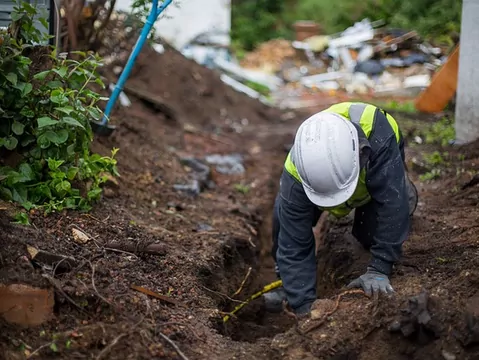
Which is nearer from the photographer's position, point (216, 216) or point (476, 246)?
point (476, 246)

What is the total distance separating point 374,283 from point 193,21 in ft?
39.4

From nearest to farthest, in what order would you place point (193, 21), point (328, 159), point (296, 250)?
point (328, 159) → point (296, 250) → point (193, 21)

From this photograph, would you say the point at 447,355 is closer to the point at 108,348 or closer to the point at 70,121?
the point at 108,348

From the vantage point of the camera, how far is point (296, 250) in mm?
4152

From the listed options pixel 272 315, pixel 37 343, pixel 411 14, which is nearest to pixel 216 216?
pixel 272 315

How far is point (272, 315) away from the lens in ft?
17.3

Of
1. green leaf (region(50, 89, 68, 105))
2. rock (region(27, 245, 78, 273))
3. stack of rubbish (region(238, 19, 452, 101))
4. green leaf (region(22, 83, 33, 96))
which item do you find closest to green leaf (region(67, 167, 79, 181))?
green leaf (region(50, 89, 68, 105))

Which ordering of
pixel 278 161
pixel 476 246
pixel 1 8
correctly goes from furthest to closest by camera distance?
pixel 278 161 < pixel 1 8 < pixel 476 246

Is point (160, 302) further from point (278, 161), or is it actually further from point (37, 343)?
point (278, 161)

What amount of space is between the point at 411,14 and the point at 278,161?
32.3 feet

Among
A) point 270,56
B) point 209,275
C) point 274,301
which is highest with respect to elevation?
point 209,275

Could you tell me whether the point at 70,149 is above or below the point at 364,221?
above

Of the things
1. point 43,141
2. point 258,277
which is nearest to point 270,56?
point 258,277

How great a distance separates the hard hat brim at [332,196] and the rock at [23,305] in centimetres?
156
